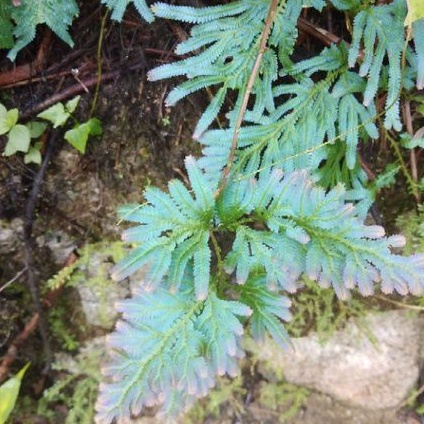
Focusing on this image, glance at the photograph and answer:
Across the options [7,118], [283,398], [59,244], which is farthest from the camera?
[283,398]

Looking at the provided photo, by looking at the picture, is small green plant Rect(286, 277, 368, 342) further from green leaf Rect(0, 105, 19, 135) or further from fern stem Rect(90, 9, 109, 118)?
green leaf Rect(0, 105, 19, 135)

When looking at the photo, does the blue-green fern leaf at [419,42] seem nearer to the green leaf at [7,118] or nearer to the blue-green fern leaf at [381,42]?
the blue-green fern leaf at [381,42]

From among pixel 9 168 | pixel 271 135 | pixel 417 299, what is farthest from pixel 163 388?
pixel 417 299

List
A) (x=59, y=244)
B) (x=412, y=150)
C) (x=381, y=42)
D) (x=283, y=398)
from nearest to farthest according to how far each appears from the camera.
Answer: (x=381, y=42)
(x=412, y=150)
(x=59, y=244)
(x=283, y=398)

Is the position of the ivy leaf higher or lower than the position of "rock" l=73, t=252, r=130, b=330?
higher

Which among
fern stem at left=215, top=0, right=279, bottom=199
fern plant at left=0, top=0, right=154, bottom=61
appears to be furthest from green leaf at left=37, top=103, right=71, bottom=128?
fern stem at left=215, top=0, right=279, bottom=199

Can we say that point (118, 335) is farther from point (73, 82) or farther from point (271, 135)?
point (73, 82)

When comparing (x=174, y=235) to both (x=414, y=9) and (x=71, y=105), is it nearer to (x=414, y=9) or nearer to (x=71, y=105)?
(x=71, y=105)

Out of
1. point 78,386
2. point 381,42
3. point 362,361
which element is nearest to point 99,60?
point 381,42
